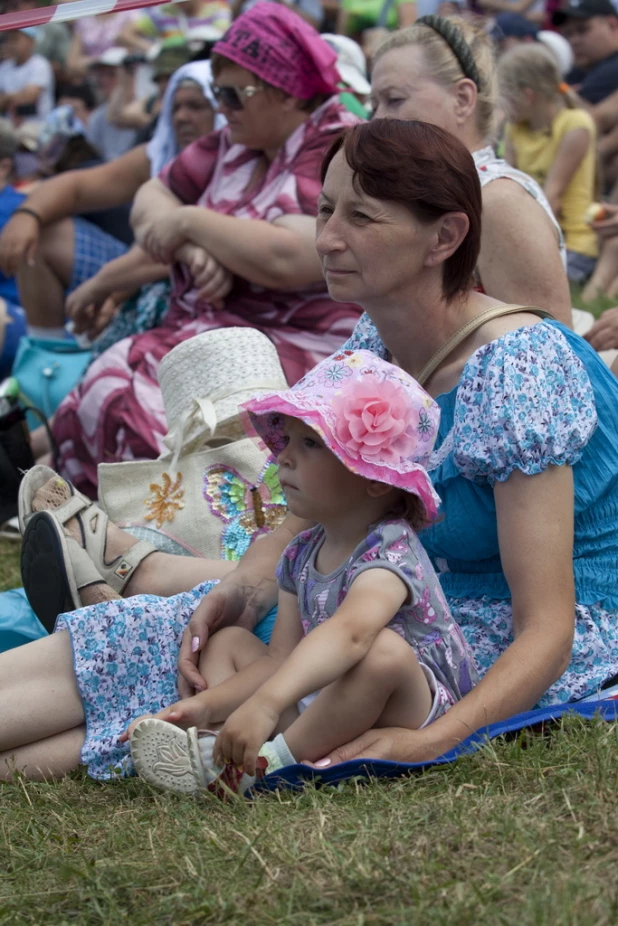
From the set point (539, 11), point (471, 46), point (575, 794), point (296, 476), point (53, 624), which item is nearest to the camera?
point (575, 794)

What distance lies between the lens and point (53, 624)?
3.02 metres

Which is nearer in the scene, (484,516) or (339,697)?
(339,697)

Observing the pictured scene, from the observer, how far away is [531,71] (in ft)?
23.0

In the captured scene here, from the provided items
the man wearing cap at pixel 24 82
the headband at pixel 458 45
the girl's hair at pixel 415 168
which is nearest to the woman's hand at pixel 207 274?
the headband at pixel 458 45

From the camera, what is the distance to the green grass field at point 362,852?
171 centimetres

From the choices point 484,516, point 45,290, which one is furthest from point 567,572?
point 45,290

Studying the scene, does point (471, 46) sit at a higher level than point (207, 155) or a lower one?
higher

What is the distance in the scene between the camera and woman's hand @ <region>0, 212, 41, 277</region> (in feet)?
18.0

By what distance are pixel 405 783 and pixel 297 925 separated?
51cm

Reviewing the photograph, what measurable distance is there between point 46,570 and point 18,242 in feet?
9.47

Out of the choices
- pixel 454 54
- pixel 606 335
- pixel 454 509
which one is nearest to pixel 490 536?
pixel 454 509

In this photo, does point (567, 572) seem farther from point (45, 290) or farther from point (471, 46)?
point (45, 290)

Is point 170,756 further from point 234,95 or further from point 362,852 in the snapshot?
point 234,95

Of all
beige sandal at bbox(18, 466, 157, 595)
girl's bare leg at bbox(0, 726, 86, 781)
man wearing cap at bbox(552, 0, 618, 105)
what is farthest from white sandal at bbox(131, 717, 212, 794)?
man wearing cap at bbox(552, 0, 618, 105)
